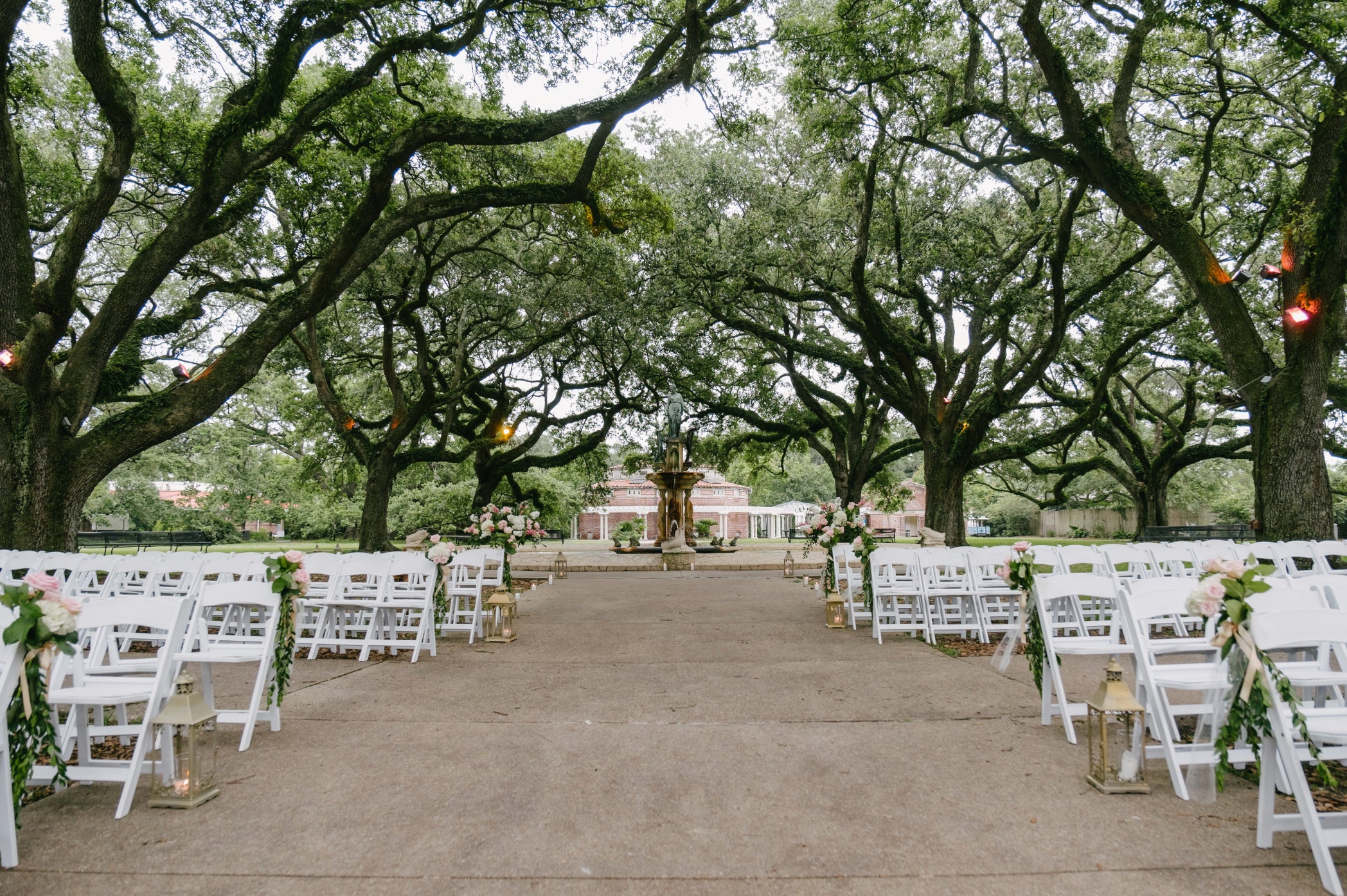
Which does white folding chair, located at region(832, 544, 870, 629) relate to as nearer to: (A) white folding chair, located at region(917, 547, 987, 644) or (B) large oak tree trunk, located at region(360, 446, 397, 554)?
(A) white folding chair, located at region(917, 547, 987, 644)

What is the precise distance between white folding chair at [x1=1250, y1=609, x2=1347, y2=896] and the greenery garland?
4.94m

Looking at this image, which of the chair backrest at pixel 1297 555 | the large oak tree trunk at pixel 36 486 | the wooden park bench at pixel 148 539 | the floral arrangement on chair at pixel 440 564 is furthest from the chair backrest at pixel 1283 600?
the wooden park bench at pixel 148 539

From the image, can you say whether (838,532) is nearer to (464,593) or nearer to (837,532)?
(837,532)

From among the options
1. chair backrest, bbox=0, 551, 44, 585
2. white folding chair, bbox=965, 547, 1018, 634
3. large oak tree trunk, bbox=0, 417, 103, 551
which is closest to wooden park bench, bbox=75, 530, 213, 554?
large oak tree trunk, bbox=0, 417, 103, 551

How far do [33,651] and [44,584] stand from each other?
10.4 inches

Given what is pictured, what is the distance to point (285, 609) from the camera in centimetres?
457

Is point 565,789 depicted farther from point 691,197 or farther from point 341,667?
point 691,197

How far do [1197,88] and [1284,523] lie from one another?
7.25 m

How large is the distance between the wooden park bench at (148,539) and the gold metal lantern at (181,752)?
19.0 m

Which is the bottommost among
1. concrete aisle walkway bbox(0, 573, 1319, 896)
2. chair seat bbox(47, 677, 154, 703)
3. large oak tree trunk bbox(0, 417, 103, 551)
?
concrete aisle walkway bbox(0, 573, 1319, 896)

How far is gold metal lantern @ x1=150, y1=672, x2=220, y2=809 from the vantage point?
341cm

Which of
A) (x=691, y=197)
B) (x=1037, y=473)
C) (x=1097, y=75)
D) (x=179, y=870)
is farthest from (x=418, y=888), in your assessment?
(x=1037, y=473)

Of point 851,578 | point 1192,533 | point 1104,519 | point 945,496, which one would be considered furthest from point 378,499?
point 1104,519

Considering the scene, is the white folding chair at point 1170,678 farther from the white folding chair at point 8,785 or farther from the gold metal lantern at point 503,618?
the gold metal lantern at point 503,618
